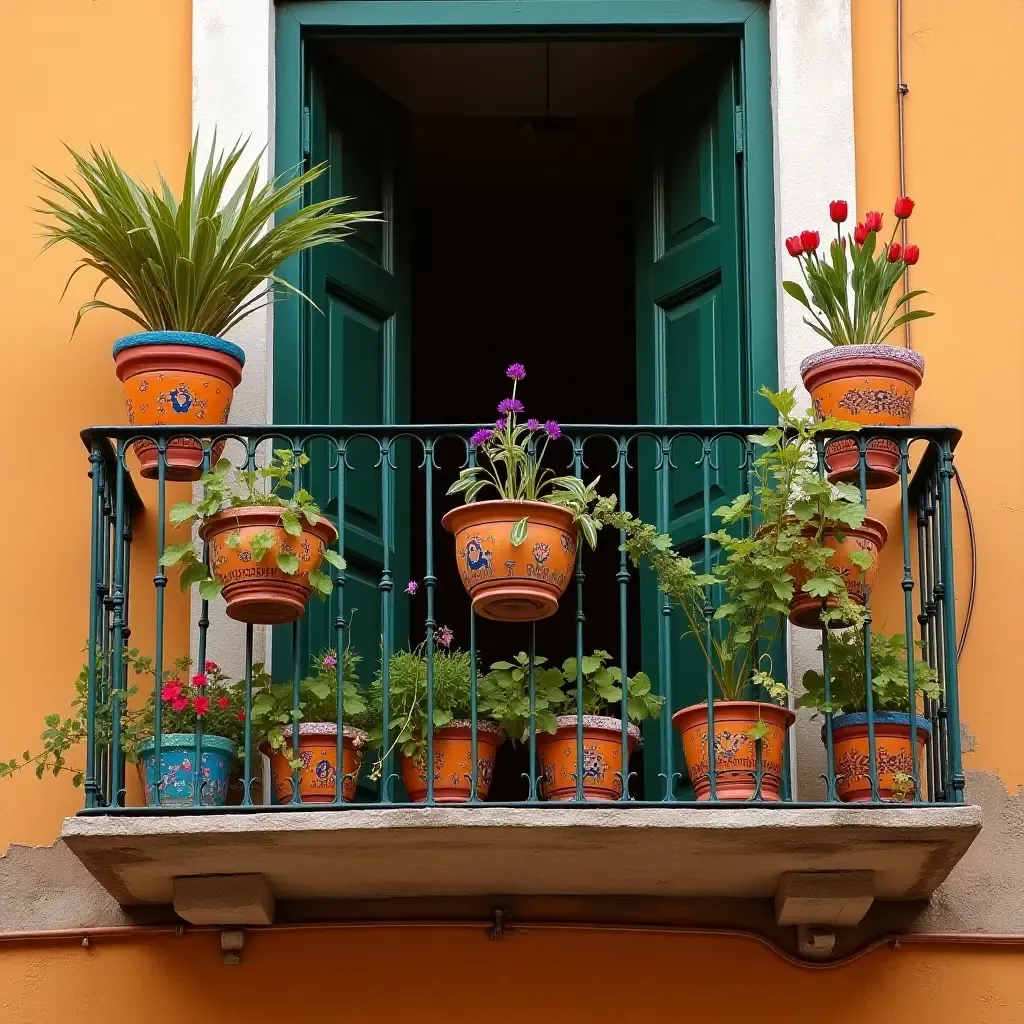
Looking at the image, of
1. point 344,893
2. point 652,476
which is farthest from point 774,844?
point 652,476

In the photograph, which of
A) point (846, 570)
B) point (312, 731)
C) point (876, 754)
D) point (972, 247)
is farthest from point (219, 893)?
point (972, 247)

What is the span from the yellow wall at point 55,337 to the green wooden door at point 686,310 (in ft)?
4.92

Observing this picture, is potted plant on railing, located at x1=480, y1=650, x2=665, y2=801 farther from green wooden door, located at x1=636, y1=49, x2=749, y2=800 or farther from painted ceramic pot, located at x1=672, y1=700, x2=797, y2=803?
green wooden door, located at x1=636, y1=49, x2=749, y2=800

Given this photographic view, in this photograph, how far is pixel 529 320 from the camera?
36.9 feet

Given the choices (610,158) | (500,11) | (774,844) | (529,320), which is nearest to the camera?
(774,844)

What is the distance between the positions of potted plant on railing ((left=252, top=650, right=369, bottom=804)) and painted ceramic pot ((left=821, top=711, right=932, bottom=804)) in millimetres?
1295

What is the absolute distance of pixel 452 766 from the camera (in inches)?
260

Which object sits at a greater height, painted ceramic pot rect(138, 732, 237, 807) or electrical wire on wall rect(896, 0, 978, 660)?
electrical wire on wall rect(896, 0, 978, 660)

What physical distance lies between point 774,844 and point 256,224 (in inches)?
89.8

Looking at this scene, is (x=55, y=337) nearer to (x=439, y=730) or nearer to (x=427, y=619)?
(x=427, y=619)

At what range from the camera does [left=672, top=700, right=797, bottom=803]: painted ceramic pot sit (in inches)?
256

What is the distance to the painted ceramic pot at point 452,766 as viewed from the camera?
6.58 metres

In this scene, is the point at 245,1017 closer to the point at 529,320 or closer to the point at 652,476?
the point at 652,476

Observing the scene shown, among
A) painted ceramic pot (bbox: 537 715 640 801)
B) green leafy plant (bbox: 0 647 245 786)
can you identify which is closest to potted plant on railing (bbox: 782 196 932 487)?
painted ceramic pot (bbox: 537 715 640 801)
